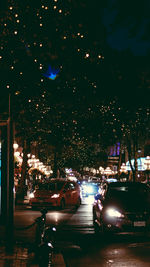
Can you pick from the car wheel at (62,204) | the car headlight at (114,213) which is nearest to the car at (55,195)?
the car wheel at (62,204)

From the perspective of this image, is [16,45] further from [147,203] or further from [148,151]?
[148,151]

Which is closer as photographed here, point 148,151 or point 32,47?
point 32,47

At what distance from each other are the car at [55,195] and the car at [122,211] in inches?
428

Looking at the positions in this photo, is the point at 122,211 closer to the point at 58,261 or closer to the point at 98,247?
the point at 98,247

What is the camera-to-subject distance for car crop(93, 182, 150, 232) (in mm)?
13102

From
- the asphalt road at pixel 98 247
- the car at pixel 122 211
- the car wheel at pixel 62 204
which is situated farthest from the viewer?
the car wheel at pixel 62 204

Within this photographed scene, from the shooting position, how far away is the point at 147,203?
13953mm

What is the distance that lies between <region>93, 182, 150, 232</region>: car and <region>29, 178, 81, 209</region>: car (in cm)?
1088

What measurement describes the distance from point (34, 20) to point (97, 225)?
7.44 metres

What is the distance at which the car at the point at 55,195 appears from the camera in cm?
2569

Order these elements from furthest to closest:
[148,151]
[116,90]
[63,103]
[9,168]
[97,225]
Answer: [148,151] → [116,90] → [63,103] → [97,225] → [9,168]

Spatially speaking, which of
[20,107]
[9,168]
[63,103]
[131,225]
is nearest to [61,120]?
[63,103]

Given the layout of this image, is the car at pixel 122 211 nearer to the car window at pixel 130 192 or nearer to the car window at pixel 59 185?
the car window at pixel 130 192

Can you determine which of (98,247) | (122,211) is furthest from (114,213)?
(98,247)
